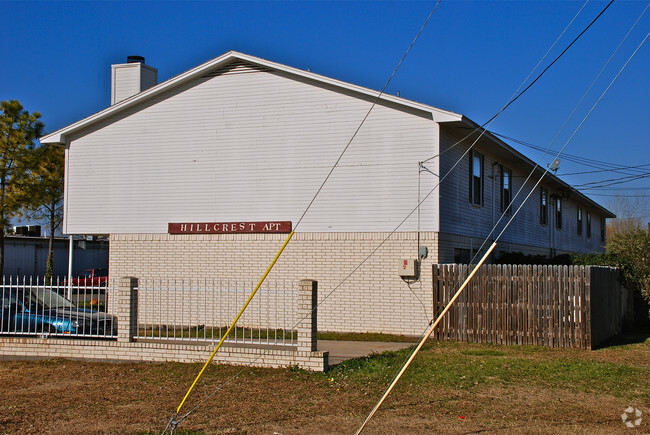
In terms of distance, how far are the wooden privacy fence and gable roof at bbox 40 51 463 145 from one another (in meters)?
3.79

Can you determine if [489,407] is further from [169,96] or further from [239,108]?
[169,96]

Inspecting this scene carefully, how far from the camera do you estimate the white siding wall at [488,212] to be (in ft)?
57.5

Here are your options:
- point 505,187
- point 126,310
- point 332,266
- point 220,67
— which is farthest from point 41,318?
point 505,187

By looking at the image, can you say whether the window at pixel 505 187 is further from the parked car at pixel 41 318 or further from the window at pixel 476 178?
the parked car at pixel 41 318

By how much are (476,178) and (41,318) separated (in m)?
12.3

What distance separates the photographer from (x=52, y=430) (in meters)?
8.08

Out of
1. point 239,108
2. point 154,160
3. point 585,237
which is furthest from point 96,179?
point 585,237

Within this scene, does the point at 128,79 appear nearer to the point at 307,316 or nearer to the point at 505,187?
the point at 505,187

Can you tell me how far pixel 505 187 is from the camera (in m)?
23.3

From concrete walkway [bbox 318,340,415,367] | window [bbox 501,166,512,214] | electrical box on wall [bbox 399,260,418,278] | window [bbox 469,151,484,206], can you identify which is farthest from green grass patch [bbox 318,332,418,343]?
window [bbox 501,166,512,214]

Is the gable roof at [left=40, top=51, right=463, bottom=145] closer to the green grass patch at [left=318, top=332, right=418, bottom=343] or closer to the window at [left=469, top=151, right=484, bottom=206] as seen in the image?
the window at [left=469, top=151, right=484, bottom=206]

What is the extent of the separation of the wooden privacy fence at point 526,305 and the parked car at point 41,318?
24.7ft

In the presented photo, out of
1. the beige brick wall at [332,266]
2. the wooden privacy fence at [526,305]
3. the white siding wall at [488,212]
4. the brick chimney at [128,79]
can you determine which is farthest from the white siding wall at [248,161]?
the brick chimney at [128,79]

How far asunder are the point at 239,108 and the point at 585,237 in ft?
85.6
